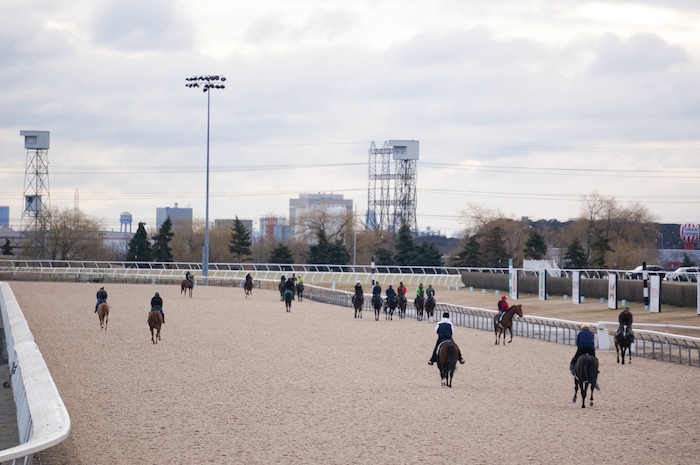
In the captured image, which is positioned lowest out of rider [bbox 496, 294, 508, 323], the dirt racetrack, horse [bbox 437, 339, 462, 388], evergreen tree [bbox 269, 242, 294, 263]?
the dirt racetrack

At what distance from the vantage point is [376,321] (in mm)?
39938

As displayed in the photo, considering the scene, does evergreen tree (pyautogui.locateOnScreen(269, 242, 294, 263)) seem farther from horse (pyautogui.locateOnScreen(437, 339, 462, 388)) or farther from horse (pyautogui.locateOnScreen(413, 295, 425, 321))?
horse (pyautogui.locateOnScreen(437, 339, 462, 388))

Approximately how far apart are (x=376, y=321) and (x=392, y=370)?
18.1m

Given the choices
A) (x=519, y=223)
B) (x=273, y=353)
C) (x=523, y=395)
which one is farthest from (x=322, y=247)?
(x=523, y=395)

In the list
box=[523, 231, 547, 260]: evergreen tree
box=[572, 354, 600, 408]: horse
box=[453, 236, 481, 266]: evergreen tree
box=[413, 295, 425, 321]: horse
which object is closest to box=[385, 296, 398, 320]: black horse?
box=[413, 295, 425, 321]: horse

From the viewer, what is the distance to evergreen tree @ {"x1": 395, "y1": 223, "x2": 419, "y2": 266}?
9025 cm

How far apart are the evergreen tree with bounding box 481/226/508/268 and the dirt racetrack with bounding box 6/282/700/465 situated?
2242 inches

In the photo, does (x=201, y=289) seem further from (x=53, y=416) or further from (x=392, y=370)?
(x=53, y=416)

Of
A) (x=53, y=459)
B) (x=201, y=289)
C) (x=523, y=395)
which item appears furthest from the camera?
(x=201, y=289)

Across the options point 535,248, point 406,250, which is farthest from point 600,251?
point 406,250

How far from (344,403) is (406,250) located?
2929 inches

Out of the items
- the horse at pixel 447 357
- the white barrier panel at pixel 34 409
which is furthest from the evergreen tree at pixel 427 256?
the white barrier panel at pixel 34 409

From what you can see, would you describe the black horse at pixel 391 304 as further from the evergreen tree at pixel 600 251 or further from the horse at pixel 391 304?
the evergreen tree at pixel 600 251

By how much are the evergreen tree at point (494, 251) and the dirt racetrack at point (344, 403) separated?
5694cm
